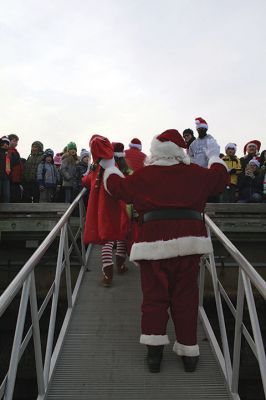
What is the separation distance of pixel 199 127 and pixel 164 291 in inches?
150

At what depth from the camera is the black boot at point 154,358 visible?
3035 millimetres

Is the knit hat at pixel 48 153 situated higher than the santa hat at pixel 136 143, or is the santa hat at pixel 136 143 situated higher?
the santa hat at pixel 136 143

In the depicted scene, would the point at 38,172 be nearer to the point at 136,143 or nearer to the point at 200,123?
the point at 136,143

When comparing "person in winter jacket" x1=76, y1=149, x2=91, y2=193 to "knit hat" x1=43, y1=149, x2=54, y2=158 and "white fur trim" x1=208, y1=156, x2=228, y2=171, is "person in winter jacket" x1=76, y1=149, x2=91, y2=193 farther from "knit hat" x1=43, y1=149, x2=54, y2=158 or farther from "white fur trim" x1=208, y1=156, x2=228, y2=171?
"white fur trim" x1=208, y1=156, x2=228, y2=171

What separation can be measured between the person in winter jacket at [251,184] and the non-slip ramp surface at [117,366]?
4.21 m

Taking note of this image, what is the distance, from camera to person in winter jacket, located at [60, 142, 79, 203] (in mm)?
8148

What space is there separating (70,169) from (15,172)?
1029mm

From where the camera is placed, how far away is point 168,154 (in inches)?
125

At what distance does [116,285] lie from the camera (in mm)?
4641

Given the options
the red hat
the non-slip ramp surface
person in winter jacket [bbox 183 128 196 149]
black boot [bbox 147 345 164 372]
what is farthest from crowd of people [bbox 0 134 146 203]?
black boot [bbox 147 345 164 372]

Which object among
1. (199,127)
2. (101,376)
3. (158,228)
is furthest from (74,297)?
(199,127)

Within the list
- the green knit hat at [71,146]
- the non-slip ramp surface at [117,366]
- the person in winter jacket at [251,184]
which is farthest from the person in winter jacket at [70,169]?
the non-slip ramp surface at [117,366]

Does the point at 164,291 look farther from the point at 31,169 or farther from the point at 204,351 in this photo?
the point at 31,169

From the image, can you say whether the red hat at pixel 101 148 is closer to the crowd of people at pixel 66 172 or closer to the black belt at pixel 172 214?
the black belt at pixel 172 214
